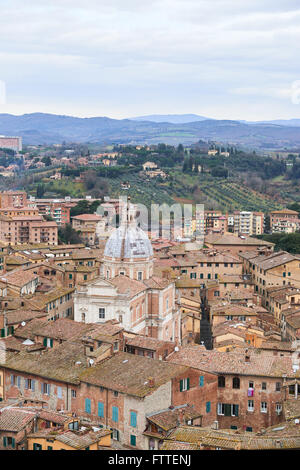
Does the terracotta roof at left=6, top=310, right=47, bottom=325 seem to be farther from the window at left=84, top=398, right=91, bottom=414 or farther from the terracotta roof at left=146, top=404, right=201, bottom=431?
the terracotta roof at left=146, top=404, right=201, bottom=431

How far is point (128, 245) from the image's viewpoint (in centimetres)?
3284

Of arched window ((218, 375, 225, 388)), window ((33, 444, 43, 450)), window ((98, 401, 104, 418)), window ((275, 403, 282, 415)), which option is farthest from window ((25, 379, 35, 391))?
window ((275, 403, 282, 415))

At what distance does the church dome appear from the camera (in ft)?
107

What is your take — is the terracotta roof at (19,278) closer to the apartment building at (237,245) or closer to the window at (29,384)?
the window at (29,384)

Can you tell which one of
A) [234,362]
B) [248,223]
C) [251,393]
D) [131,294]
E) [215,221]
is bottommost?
[248,223]

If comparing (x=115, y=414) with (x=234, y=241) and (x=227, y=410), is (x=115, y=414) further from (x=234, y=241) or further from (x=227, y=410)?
(x=234, y=241)

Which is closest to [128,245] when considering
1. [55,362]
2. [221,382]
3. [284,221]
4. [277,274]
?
[55,362]

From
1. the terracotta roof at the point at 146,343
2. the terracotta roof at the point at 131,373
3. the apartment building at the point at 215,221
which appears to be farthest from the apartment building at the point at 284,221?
the terracotta roof at the point at 131,373

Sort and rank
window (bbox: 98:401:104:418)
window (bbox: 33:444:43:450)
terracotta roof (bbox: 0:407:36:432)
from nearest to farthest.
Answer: window (bbox: 33:444:43:450) → terracotta roof (bbox: 0:407:36:432) → window (bbox: 98:401:104:418)

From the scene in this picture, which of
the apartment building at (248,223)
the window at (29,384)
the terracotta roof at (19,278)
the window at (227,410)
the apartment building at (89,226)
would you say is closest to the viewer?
the window at (29,384)

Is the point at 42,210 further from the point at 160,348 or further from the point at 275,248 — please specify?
the point at 160,348

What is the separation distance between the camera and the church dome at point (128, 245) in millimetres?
32750

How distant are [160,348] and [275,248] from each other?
3227 centimetres
